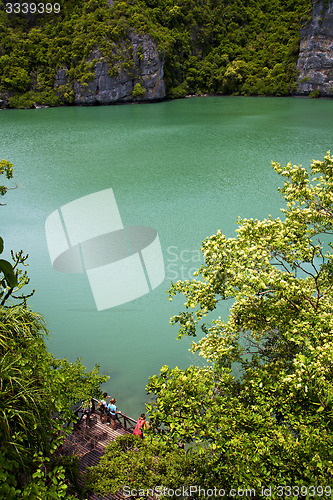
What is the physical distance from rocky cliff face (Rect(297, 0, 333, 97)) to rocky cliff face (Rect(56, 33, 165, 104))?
21.0 m

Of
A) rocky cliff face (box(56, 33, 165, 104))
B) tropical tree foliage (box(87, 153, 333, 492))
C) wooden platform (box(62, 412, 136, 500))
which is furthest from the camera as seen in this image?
rocky cliff face (box(56, 33, 165, 104))

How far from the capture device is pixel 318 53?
174 feet

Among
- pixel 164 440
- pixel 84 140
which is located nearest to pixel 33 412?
pixel 164 440

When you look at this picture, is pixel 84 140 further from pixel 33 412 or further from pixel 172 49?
pixel 172 49

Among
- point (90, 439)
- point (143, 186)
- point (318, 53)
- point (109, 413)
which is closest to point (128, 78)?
point (318, 53)

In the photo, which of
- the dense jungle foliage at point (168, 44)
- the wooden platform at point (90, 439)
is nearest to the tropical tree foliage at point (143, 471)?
the wooden platform at point (90, 439)

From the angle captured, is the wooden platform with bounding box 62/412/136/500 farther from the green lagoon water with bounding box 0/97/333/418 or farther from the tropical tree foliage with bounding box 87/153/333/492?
the tropical tree foliage with bounding box 87/153/333/492

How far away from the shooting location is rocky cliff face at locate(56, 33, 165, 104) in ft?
174

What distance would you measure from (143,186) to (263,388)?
1741cm

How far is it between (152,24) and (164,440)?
63088 millimetres

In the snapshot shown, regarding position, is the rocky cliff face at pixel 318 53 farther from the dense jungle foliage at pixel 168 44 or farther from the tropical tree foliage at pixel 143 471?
the tropical tree foliage at pixel 143 471

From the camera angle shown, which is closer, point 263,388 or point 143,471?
point 263,388

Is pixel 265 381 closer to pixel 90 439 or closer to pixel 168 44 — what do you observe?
pixel 90 439

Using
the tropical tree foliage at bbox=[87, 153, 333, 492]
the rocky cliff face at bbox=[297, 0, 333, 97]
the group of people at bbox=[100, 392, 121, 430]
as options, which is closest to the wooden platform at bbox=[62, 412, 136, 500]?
the group of people at bbox=[100, 392, 121, 430]
